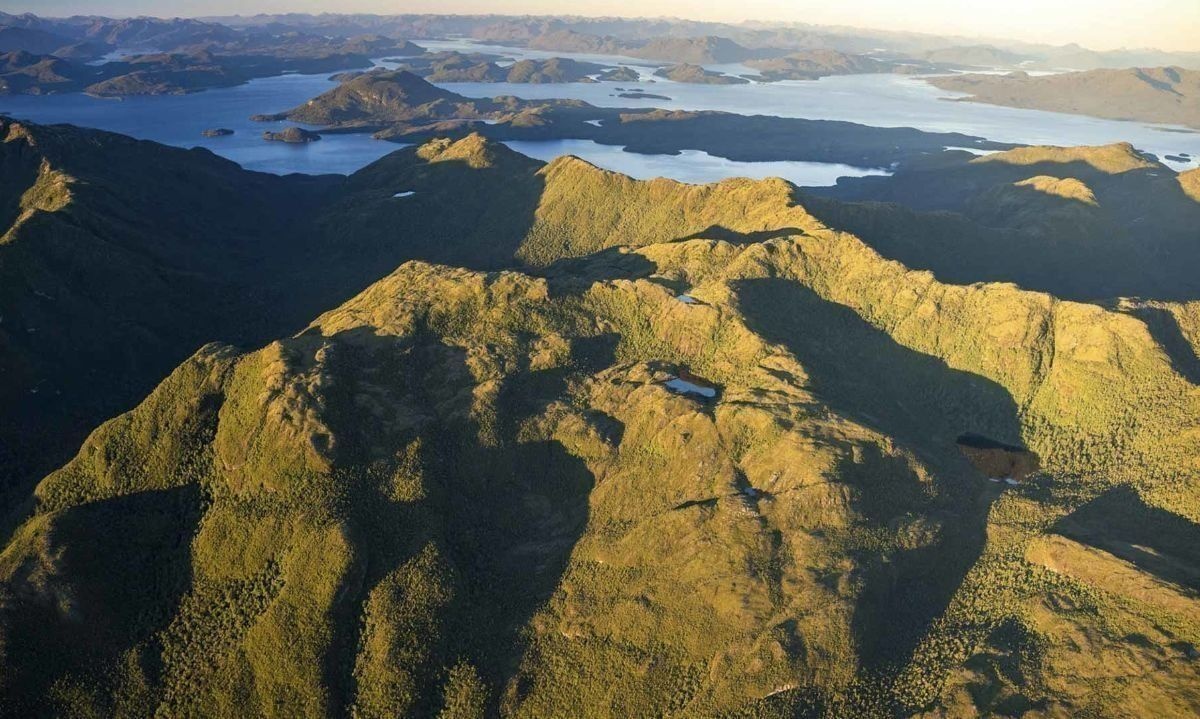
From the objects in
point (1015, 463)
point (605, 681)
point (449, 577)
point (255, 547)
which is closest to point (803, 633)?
point (605, 681)

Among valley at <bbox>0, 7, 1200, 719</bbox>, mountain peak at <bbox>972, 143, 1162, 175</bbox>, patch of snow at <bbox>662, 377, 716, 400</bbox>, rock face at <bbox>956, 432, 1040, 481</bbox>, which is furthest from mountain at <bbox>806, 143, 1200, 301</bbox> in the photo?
patch of snow at <bbox>662, 377, 716, 400</bbox>

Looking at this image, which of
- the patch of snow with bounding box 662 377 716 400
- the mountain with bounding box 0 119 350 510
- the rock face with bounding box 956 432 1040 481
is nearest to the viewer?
the rock face with bounding box 956 432 1040 481

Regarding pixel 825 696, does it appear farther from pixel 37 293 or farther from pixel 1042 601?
pixel 37 293

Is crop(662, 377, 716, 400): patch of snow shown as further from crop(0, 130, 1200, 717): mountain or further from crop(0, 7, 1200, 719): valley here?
crop(0, 130, 1200, 717): mountain

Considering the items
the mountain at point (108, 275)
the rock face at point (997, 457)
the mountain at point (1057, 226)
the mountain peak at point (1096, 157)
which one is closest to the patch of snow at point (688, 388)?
the rock face at point (997, 457)

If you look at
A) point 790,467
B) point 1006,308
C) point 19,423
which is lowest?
point 19,423

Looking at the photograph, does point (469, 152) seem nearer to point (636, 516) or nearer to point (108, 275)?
point (108, 275)
